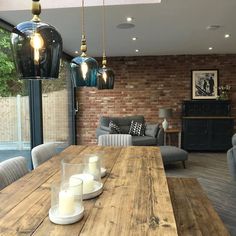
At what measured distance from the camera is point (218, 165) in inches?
207

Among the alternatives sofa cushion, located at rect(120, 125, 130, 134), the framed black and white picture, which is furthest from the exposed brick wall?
sofa cushion, located at rect(120, 125, 130, 134)

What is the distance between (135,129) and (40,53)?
519 centimetres

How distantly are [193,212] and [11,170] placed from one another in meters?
1.46

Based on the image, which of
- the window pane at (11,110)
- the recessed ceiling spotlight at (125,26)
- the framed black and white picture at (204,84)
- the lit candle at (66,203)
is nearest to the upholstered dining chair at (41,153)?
the window pane at (11,110)

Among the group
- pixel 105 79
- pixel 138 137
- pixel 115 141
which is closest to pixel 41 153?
pixel 105 79

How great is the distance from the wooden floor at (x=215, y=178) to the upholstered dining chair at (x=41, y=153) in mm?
1946

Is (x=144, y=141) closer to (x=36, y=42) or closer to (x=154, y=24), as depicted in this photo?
(x=154, y=24)

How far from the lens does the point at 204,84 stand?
6844 mm

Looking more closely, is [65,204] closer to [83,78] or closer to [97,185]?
[97,185]

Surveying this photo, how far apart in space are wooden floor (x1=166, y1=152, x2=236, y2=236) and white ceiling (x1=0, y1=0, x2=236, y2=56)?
239 centimetres

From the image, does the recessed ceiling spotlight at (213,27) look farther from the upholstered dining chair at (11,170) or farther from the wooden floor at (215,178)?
the upholstered dining chair at (11,170)

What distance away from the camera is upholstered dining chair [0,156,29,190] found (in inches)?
75.1

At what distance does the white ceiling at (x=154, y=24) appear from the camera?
331 cm

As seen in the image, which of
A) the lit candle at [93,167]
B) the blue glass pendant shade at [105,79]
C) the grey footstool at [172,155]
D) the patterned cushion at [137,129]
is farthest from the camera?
the patterned cushion at [137,129]
